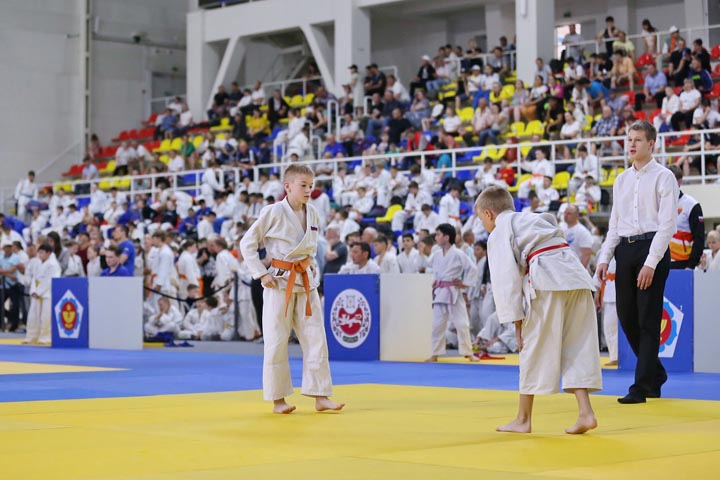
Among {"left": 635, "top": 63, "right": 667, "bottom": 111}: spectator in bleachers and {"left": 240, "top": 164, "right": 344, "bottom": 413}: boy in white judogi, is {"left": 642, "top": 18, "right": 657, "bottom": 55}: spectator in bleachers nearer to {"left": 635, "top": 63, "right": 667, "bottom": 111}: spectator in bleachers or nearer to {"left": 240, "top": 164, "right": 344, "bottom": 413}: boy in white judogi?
{"left": 635, "top": 63, "right": 667, "bottom": 111}: spectator in bleachers

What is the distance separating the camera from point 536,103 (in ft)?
70.6

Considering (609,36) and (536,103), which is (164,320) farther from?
(609,36)

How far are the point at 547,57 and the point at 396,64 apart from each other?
7768mm

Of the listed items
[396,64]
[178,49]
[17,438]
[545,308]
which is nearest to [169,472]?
[17,438]

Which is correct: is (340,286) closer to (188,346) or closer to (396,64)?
(188,346)

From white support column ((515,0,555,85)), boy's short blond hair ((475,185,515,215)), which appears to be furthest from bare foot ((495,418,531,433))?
white support column ((515,0,555,85))

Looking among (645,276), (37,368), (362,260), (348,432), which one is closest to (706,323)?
(645,276)

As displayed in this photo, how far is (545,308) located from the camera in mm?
5820

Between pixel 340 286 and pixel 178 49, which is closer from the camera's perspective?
pixel 340 286

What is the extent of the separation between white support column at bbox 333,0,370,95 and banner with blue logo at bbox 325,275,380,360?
49.7 ft

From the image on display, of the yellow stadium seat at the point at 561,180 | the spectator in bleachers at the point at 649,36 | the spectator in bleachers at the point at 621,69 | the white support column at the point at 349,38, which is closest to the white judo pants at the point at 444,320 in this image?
the yellow stadium seat at the point at 561,180

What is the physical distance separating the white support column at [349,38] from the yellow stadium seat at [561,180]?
10014mm

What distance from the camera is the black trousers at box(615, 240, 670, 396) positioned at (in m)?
7.51

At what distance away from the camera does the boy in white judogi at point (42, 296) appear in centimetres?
1627
